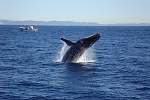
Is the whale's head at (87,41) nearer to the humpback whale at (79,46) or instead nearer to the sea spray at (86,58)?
the humpback whale at (79,46)

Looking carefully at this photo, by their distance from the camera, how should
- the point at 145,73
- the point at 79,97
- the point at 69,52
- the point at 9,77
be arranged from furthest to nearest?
the point at 69,52, the point at 145,73, the point at 9,77, the point at 79,97

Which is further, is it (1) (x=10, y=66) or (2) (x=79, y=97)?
(1) (x=10, y=66)

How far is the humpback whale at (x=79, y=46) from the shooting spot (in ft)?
133

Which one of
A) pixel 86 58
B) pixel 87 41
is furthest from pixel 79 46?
pixel 86 58

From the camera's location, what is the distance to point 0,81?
32938 mm

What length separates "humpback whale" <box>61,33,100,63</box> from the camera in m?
40.7

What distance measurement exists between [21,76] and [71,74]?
5597mm

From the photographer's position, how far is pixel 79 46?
41.6 m

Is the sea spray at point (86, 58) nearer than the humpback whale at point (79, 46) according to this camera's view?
No

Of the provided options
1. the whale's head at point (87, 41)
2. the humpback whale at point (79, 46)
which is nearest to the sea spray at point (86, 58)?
the humpback whale at point (79, 46)

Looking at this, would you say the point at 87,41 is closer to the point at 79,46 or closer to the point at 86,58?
the point at 79,46

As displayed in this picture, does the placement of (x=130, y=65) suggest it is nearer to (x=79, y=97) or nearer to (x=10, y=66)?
(x=10, y=66)

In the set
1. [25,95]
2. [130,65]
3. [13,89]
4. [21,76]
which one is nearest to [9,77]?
[21,76]

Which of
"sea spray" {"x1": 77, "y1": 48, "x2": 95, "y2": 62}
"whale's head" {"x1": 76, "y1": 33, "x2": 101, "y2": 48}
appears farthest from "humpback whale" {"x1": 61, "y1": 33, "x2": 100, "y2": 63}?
"sea spray" {"x1": 77, "y1": 48, "x2": 95, "y2": 62}
